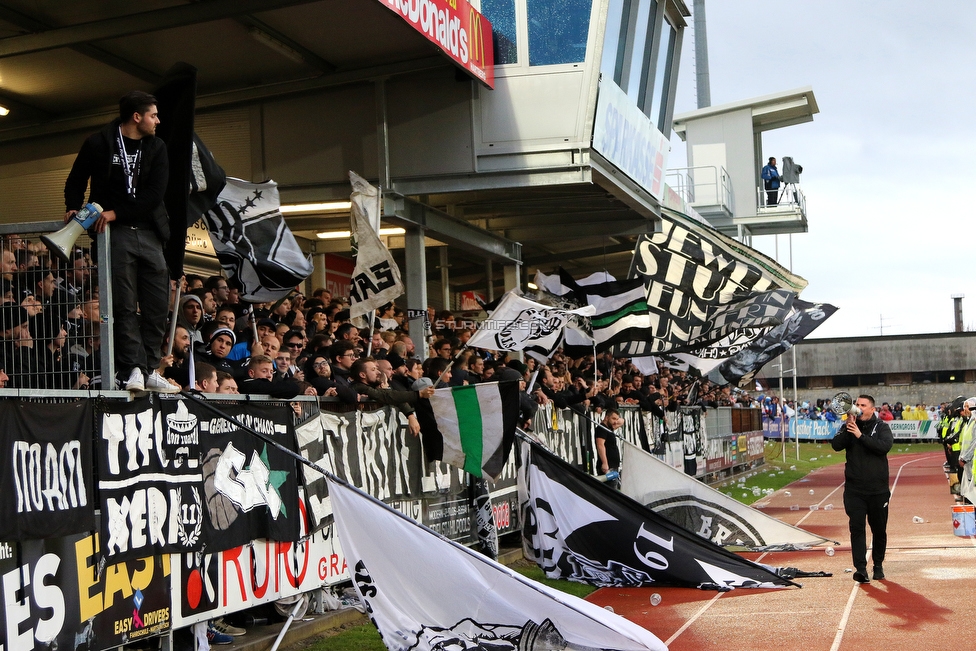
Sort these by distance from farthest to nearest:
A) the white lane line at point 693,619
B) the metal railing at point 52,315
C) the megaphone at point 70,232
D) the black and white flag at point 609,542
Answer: the black and white flag at point 609,542, the white lane line at point 693,619, the metal railing at point 52,315, the megaphone at point 70,232

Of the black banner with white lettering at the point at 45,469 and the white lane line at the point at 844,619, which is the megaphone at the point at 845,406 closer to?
the white lane line at the point at 844,619

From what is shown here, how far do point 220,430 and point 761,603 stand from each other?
20.0 ft

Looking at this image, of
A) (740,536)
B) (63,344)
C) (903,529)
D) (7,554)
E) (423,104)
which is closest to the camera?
(7,554)

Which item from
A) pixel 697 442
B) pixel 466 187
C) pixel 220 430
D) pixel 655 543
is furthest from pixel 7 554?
pixel 697 442

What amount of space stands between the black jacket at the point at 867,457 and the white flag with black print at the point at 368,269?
5323 mm

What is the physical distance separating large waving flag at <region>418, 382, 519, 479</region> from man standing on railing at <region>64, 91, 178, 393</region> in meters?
4.57

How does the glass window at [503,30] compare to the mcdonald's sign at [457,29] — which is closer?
the mcdonald's sign at [457,29]

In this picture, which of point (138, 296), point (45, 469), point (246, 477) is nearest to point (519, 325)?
point (246, 477)

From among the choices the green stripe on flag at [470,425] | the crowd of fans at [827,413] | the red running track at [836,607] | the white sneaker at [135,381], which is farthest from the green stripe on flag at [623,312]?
the crowd of fans at [827,413]

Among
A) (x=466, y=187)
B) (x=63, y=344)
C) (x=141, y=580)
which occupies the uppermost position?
(x=466, y=187)

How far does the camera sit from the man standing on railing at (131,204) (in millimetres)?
7543

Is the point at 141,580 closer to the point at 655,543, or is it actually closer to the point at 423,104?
the point at 655,543

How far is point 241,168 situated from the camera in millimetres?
17359

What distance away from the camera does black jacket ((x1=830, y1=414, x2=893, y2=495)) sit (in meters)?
12.8
